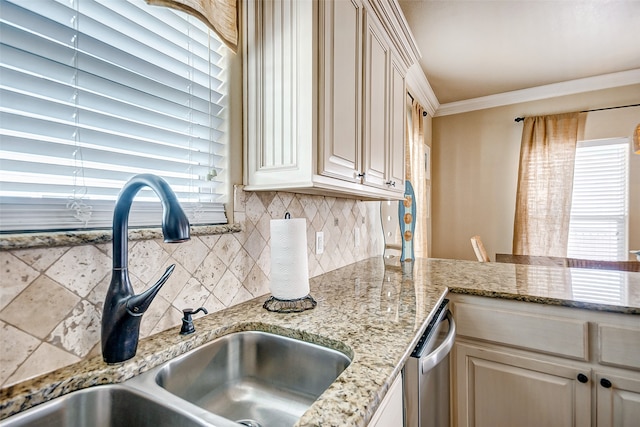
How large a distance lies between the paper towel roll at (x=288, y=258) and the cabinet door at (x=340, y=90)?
0.74ft

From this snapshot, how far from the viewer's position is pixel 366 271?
5.77 feet

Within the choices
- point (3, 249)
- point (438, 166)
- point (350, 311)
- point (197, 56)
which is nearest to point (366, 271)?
point (350, 311)

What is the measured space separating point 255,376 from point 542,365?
3.79 feet

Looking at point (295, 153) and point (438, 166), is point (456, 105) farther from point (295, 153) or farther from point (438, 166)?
point (295, 153)

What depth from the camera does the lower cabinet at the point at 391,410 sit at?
2.06ft

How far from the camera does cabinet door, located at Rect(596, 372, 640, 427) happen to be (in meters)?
1.09

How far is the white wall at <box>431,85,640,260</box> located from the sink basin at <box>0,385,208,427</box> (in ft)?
12.6

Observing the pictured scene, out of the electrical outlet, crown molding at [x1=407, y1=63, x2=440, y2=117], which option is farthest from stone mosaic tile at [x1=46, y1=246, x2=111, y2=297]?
crown molding at [x1=407, y1=63, x2=440, y2=117]

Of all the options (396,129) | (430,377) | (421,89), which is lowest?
(430,377)

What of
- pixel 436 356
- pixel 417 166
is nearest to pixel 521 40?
pixel 417 166

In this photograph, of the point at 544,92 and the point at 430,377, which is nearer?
the point at 430,377

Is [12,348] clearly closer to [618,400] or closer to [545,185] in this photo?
[618,400]

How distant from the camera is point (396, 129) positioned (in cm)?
183

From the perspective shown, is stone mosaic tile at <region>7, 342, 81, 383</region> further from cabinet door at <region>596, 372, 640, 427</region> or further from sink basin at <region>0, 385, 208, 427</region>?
cabinet door at <region>596, 372, 640, 427</region>
